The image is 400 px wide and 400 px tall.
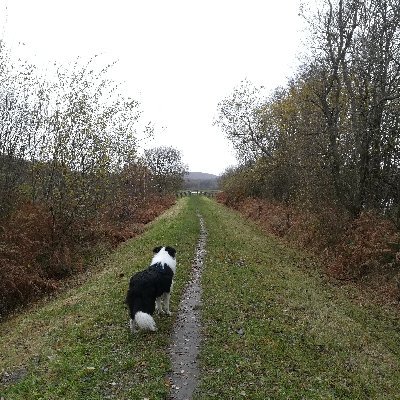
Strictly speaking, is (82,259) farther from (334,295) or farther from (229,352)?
(229,352)

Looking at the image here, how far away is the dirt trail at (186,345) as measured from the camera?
7668 millimetres

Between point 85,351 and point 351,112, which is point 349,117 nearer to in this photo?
point 351,112

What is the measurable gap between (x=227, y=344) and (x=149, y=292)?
204 centimetres

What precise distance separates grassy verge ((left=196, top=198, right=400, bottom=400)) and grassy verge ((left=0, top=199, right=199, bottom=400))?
1.03 metres

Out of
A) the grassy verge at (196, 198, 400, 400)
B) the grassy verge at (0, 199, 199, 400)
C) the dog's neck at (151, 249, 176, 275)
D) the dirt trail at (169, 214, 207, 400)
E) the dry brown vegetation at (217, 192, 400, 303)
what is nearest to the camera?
the dirt trail at (169, 214, 207, 400)

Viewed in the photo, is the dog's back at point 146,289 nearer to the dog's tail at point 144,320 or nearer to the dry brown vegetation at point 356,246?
the dog's tail at point 144,320

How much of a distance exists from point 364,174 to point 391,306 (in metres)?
7.58

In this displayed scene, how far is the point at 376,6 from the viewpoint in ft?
64.1

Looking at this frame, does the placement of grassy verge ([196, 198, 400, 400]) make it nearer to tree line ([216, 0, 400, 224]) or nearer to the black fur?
the black fur

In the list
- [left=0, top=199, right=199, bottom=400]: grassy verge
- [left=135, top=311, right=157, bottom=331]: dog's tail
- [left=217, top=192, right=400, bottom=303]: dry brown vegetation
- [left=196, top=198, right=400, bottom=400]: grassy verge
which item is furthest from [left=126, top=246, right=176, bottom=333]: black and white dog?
[left=217, top=192, right=400, bottom=303]: dry brown vegetation

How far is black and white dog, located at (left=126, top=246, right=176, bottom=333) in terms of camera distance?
914 cm

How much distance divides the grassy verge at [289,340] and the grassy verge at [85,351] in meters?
1.03

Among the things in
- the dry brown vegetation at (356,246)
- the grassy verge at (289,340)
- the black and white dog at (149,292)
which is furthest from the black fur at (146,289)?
the dry brown vegetation at (356,246)

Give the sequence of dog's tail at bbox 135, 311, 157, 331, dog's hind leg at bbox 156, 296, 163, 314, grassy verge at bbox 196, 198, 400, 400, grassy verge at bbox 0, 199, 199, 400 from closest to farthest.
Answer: grassy verge at bbox 0, 199, 199, 400
grassy verge at bbox 196, 198, 400, 400
dog's tail at bbox 135, 311, 157, 331
dog's hind leg at bbox 156, 296, 163, 314
